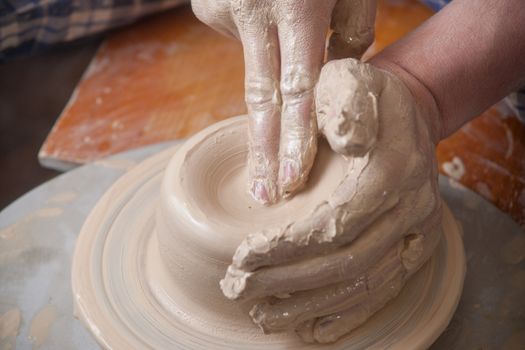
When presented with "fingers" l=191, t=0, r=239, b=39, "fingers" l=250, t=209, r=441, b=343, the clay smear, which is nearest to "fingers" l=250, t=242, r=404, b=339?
"fingers" l=250, t=209, r=441, b=343

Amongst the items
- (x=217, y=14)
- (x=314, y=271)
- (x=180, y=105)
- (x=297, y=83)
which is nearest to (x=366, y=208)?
(x=314, y=271)

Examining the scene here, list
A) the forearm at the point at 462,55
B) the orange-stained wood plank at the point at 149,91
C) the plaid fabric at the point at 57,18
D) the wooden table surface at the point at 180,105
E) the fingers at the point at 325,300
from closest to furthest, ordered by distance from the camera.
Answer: the fingers at the point at 325,300
the forearm at the point at 462,55
the wooden table surface at the point at 180,105
the orange-stained wood plank at the point at 149,91
the plaid fabric at the point at 57,18

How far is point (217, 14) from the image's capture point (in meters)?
1.43

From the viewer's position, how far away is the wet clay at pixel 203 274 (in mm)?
1213

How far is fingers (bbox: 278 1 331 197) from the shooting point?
3.92 feet

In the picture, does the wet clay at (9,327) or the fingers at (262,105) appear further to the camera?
the wet clay at (9,327)

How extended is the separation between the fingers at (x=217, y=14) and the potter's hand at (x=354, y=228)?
14.5 inches

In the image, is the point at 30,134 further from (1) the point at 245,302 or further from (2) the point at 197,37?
(1) the point at 245,302

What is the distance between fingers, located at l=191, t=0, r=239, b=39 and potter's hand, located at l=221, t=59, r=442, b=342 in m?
0.37

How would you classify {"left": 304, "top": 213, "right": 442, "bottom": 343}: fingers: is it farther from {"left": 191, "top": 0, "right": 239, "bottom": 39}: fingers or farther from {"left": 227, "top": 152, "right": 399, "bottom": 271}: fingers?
{"left": 191, "top": 0, "right": 239, "bottom": 39}: fingers

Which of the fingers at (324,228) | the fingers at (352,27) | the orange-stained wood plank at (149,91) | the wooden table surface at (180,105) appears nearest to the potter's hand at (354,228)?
the fingers at (324,228)

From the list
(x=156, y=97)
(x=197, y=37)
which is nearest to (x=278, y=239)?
(x=156, y=97)

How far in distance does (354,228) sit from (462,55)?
0.52 meters

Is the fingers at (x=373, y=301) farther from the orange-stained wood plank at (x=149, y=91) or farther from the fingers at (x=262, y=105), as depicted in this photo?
the orange-stained wood plank at (x=149, y=91)
